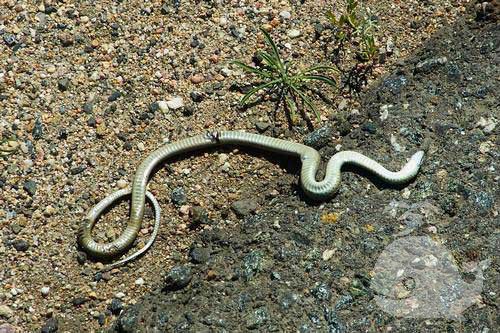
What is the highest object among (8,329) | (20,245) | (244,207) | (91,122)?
(91,122)

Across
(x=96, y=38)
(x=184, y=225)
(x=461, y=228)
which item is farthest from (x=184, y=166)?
(x=461, y=228)

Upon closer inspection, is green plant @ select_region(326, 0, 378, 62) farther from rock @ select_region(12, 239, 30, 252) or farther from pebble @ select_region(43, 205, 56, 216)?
rock @ select_region(12, 239, 30, 252)

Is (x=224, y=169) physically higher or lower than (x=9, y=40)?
lower

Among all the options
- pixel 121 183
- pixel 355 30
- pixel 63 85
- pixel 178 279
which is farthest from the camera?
pixel 355 30

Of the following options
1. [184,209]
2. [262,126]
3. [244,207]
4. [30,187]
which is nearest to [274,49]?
[262,126]

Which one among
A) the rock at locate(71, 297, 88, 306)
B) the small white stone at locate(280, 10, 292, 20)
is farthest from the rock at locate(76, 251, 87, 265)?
the small white stone at locate(280, 10, 292, 20)

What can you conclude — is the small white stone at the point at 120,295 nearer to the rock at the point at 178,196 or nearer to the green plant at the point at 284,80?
the rock at the point at 178,196

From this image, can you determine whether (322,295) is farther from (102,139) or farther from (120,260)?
(102,139)

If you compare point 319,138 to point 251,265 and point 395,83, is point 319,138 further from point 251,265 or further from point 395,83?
point 251,265
